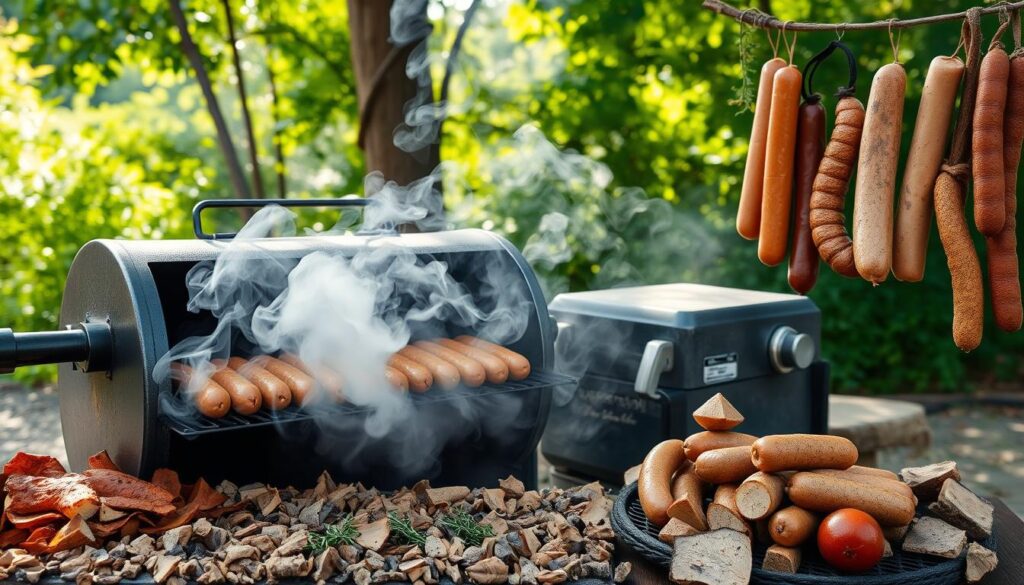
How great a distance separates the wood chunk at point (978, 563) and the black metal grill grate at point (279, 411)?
128cm

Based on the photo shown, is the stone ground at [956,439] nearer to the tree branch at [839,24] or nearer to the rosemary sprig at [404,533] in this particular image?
the rosemary sprig at [404,533]

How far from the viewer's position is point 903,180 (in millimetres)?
2428

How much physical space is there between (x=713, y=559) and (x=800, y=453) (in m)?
0.39

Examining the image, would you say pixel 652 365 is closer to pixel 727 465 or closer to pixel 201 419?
pixel 727 465

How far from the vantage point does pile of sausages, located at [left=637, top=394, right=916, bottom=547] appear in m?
2.35

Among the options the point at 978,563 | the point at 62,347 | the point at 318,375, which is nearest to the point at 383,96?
the point at 318,375

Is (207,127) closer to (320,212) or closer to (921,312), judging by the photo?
(320,212)

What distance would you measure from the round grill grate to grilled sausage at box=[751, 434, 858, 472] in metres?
0.21

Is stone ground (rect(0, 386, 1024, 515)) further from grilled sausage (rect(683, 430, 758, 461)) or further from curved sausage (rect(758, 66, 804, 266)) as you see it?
curved sausage (rect(758, 66, 804, 266))

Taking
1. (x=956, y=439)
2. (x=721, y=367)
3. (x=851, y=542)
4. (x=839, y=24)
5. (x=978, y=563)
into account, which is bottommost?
(x=956, y=439)

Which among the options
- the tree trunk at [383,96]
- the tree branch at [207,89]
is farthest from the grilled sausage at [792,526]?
the tree branch at [207,89]

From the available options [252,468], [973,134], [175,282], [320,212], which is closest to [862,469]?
[973,134]

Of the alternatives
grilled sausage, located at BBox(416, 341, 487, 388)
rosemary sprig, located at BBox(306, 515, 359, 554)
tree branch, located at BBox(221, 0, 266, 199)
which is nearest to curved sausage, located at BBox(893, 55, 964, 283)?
grilled sausage, located at BBox(416, 341, 487, 388)

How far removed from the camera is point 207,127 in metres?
12.0
